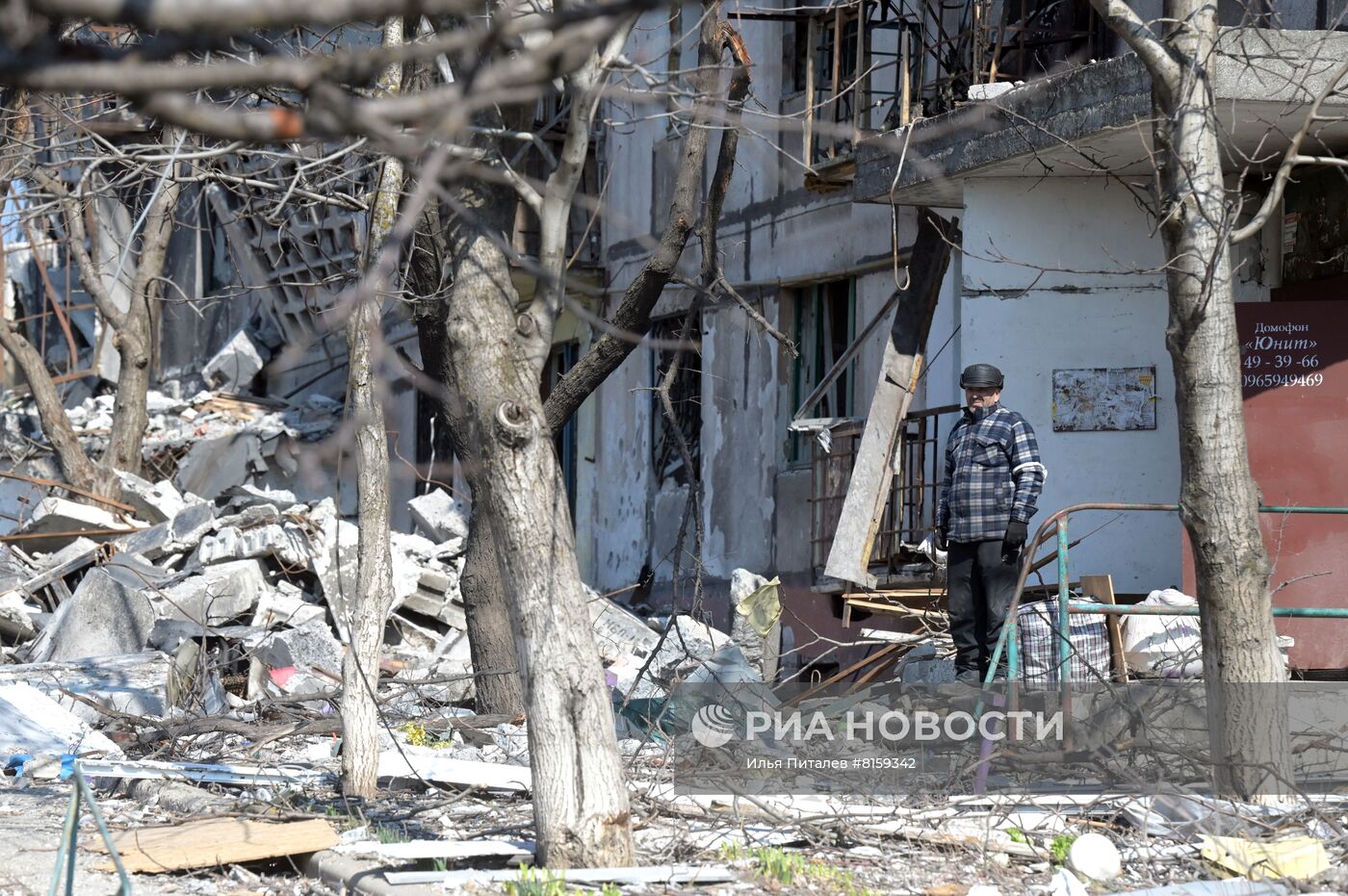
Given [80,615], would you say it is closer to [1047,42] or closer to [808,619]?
[808,619]

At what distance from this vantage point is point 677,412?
1495 cm

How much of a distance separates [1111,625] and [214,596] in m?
6.99

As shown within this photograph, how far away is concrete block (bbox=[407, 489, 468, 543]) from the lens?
1549cm

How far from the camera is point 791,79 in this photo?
13461 mm

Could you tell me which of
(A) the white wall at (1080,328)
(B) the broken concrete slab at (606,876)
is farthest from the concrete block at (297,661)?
(B) the broken concrete slab at (606,876)

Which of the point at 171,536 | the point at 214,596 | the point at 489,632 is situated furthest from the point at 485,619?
the point at 171,536

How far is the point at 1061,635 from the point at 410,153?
4871 mm

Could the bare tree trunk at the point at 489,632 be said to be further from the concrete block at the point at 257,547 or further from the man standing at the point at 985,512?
the concrete block at the point at 257,547

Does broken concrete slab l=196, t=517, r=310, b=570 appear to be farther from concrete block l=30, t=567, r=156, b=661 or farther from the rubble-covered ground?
concrete block l=30, t=567, r=156, b=661

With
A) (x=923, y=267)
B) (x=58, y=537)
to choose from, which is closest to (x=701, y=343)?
(x=923, y=267)

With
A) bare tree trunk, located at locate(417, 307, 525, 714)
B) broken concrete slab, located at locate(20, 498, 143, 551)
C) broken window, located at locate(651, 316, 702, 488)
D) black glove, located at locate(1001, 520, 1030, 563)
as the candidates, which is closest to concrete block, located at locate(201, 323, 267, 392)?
broken concrete slab, located at locate(20, 498, 143, 551)

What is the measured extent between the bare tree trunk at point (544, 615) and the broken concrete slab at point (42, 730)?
4164 millimetres

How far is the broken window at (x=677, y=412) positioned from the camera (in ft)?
48.4

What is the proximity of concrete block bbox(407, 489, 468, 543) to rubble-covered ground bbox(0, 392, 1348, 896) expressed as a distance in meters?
0.03
